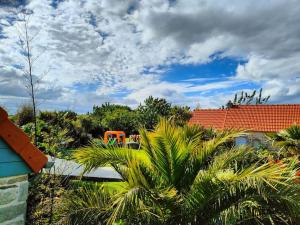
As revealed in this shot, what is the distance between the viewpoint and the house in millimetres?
30062

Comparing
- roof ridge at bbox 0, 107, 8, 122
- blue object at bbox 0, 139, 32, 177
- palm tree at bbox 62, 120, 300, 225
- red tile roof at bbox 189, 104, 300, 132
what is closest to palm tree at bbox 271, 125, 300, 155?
palm tree at bbox 62, 120, 300, 225

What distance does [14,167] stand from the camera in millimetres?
4527

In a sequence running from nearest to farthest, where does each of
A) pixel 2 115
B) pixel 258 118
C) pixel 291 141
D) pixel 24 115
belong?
pixel 2 115 < pixel 291 141 < pixel 24 115 < pixel 258 118

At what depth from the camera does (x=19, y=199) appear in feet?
15.4

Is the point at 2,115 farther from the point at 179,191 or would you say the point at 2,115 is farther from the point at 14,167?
the point at 179,191

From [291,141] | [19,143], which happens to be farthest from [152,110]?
[19,143]

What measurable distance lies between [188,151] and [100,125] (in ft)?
105

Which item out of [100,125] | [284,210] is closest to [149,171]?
[284,210]

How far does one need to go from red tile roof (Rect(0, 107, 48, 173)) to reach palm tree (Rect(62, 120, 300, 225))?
1.49 metres

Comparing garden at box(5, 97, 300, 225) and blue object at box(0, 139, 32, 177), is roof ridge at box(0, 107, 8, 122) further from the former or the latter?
garden at box(5, 97, 300, 225)

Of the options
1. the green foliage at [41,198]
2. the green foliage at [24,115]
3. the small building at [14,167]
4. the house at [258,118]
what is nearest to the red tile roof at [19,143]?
the small building at [14,167]

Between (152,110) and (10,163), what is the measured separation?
111 feet

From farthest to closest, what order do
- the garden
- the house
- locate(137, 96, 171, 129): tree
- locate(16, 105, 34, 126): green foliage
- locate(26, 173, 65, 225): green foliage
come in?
locate(137, 96, 171, 129): tree < the house < locate(16, 105, 34, 126): green foliage < locate(26, 173, 65, 225): green foliage < the garden

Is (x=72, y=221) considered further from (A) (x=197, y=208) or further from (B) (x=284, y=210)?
(B) (x=284, y=210)
